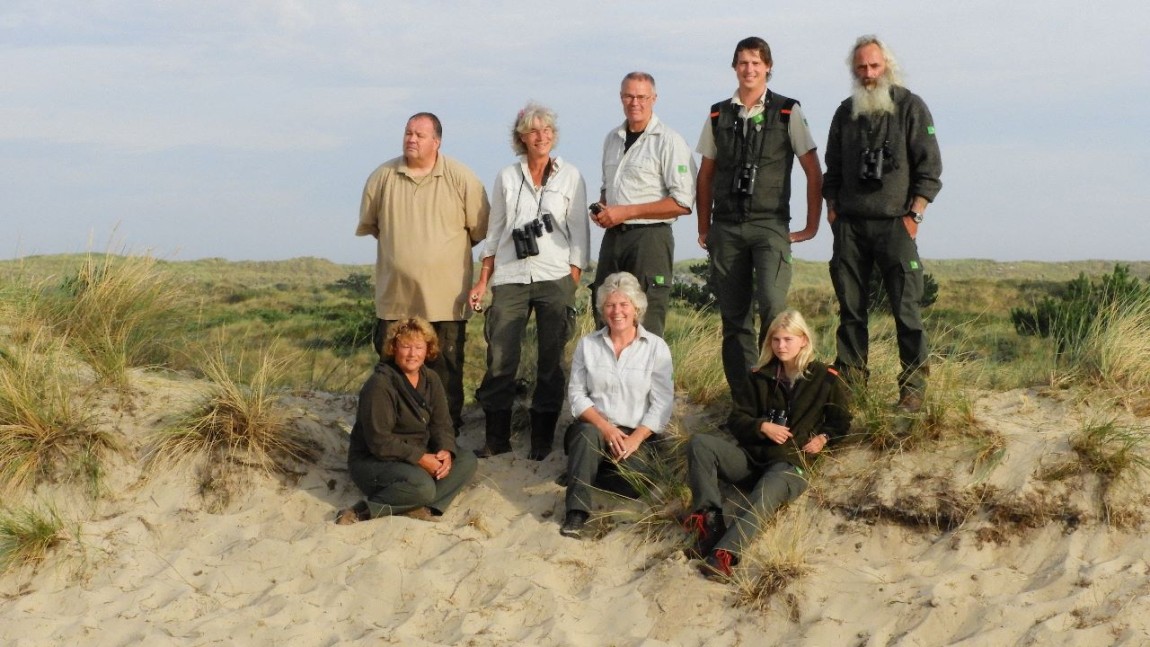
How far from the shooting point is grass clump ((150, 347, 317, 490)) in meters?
6.69

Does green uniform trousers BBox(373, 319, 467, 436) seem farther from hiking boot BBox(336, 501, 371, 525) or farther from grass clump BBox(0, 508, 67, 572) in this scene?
grass clump BBox(0, 508, 67, 572)

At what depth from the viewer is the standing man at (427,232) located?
21.4 feet

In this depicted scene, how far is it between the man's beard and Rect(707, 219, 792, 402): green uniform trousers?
0.76 metres

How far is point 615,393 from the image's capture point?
596 cm

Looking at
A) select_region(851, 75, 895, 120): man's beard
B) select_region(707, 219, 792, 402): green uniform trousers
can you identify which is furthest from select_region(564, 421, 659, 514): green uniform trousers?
select_region(851, 75, 895, 120): man's beard

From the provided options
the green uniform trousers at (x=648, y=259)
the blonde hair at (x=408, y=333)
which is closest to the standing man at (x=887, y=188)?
the green uniform trousers at (x=648, y=259)

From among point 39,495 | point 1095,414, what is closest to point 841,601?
point 1095,414

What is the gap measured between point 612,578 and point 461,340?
6.52 feet

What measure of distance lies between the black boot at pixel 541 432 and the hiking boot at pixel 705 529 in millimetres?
1493

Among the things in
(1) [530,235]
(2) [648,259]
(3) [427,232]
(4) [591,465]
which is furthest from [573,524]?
(3) [427,232]

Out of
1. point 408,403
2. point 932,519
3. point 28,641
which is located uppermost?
point 408,403

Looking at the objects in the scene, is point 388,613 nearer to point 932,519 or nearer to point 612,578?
point 612,578

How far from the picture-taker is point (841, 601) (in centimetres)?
500

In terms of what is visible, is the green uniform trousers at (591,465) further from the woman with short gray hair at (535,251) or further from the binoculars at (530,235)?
the binoculars at (530,235)
